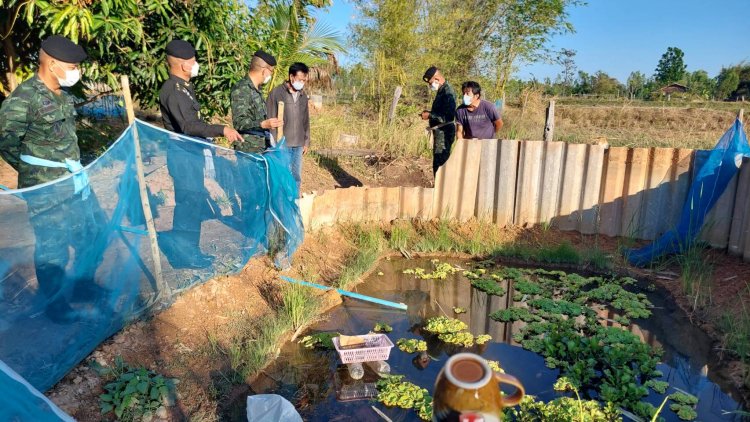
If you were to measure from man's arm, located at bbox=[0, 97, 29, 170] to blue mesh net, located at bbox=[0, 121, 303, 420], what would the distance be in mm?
488

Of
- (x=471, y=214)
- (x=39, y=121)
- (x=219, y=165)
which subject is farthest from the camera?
(x=471, y=214)

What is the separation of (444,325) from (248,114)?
8.13 feet

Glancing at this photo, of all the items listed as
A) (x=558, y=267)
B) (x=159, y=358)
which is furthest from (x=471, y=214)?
(x=159, y=358)

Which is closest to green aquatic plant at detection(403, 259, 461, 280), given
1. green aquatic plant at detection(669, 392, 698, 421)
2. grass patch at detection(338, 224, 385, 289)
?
grass patch at detection(338, 224, 385, 289)

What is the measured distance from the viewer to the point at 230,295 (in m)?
3.84

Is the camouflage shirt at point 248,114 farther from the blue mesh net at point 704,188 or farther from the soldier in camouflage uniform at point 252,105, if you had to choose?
the blue mesh net at point 704,188

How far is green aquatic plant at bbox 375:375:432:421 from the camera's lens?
9.48ft

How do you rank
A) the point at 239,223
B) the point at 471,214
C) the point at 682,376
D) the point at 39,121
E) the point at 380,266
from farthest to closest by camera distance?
the point at 471,214 → the point at 380,266 → the point at 239,223 → the point at 682,376 → the point at 39,121

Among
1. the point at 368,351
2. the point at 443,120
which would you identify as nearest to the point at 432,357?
the point at 368,351

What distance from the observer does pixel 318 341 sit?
364 centimetres

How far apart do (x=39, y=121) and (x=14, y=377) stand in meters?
2.00

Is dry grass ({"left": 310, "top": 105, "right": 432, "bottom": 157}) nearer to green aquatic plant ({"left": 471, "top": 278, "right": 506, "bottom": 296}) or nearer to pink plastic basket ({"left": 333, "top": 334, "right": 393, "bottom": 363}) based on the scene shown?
green aquatic plant ({"left": 471, "top": 278, "right": 506, "bottom": 296})

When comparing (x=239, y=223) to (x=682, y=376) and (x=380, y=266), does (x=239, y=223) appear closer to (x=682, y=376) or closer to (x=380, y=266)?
(x=380, y=266)

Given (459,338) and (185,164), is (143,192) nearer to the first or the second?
(185,164)
